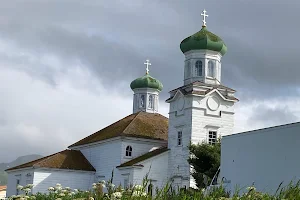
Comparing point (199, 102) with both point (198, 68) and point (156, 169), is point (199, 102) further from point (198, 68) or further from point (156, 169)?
point (156, 169)

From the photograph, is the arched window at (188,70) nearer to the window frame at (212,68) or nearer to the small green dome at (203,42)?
the small green dome at (203,42)

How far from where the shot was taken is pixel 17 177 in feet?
169

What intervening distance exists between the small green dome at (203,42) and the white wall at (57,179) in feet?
45.5

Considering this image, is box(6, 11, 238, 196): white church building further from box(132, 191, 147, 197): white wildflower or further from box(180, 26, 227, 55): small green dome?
box(132, 191, 147, 197): white wildflower

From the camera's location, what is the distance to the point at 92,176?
161 feet

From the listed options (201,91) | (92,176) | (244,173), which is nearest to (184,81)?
(201,91)

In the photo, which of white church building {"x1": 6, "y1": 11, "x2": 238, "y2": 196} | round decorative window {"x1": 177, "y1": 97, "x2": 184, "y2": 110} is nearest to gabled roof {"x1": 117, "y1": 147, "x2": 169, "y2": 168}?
white church building {"x1": 6, "y1": 11, "x2": 238, "y2": 196}

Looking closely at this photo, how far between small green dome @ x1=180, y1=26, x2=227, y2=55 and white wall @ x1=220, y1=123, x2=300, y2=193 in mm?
18888

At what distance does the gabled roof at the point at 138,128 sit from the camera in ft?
156

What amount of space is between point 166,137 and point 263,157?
25587 mm

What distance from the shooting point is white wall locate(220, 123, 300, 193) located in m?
21.4

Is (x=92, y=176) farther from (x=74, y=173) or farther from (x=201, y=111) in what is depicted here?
(x=201, y=111)

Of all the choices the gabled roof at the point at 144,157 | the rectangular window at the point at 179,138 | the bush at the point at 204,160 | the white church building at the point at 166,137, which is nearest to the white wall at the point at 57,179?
the white church building at the point at 166,137

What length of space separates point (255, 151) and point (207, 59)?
2034 centimetres
